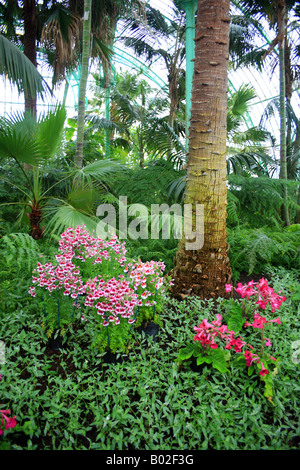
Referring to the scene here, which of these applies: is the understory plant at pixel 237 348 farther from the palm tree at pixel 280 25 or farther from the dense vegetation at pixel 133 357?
the palm tree at pixel 280 25

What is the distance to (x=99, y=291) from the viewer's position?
201 cm

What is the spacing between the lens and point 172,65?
8594 millimetres

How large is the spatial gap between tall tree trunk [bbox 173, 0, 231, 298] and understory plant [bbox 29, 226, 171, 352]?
0.56 metres

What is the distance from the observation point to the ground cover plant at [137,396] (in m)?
1.63

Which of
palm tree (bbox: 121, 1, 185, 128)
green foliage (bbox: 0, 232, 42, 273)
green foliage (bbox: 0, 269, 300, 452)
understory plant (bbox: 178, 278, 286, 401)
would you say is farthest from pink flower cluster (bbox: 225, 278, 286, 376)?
palm tree (bbox: 121, 1, 185, 128)

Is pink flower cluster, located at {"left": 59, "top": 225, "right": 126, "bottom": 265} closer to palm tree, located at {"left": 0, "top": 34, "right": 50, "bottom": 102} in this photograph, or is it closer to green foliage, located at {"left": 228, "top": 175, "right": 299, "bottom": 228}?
green foliage, located at {"left": 228, "top": 175, "right": 299, "bottom": 228}

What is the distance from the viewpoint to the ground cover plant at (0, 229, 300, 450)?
1626 millimetres

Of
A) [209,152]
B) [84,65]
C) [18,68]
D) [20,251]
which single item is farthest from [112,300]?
[18,68]

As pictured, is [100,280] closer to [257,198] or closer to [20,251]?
[20,251]

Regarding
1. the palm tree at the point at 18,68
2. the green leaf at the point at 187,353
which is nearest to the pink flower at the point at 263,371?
the green leaf at the point at 187,353

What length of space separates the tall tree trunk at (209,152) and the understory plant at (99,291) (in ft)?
1.84
